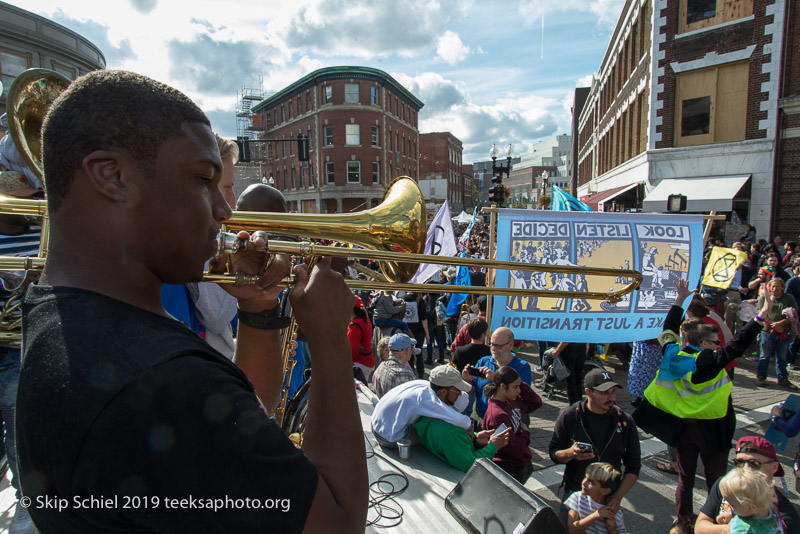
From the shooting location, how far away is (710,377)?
370 cm

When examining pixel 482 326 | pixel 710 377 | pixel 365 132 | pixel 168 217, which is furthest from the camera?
pixel 365 132

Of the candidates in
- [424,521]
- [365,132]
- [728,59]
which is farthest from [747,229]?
[365,132]

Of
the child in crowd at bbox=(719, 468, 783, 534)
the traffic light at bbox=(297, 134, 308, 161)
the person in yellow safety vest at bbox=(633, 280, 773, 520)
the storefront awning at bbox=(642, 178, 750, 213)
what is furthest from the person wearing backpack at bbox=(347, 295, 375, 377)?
the traffic light at bbox=(297, 134, 308, 161)

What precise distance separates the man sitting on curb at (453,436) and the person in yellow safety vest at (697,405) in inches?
56.8

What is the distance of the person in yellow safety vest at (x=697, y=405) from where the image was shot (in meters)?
3.70

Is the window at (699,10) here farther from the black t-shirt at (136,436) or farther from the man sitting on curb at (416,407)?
the black t-shirt at (136,436)

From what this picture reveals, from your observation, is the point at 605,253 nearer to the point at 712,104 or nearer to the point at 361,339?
the point at 361,339

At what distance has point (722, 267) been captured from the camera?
635 cm

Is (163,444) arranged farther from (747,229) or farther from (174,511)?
(747,229)

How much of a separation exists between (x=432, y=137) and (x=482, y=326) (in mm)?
61466

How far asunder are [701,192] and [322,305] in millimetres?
16665

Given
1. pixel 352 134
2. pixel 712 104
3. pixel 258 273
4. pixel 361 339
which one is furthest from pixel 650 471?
pixel 352 134

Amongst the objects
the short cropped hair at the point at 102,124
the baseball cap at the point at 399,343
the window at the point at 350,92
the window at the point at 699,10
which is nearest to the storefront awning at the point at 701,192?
the window at the point at 699,10

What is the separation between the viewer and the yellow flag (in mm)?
6125
